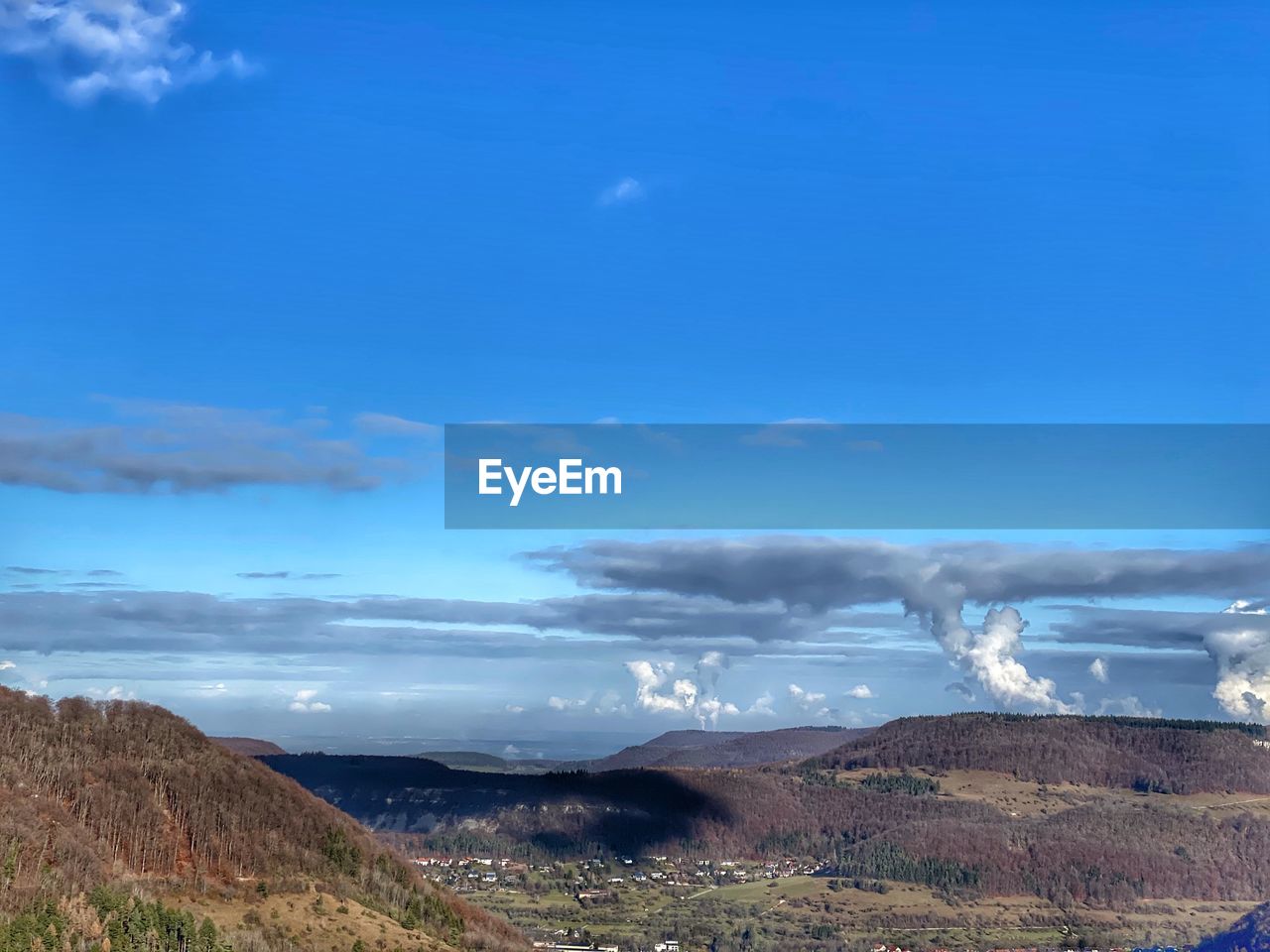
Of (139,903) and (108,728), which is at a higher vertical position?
(108,728)

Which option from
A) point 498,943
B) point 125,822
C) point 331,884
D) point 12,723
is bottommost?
point 498,943

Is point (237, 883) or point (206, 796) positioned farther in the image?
point (206, 796)

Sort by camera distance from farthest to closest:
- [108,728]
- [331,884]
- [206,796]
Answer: [108,728], [206,796], [331,884]

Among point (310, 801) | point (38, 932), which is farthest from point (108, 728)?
point (38, 932)

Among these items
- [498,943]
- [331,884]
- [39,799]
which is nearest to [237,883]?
[331,884]

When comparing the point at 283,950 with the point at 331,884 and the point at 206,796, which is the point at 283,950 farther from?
the point at 206,796

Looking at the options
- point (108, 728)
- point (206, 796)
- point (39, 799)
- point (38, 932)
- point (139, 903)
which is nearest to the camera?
point (38, 932)
